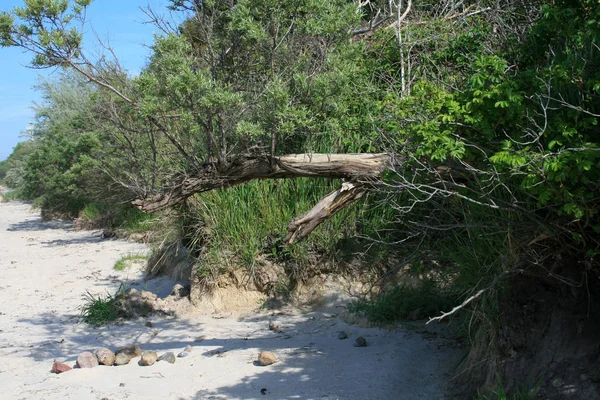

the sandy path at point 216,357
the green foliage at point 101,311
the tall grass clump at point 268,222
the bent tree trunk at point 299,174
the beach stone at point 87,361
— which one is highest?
the bent tree trunk at point 299,174

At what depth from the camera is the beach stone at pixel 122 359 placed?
19.3ft

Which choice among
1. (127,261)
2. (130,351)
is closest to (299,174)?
(130,351)

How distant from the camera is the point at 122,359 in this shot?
5895 millimetres

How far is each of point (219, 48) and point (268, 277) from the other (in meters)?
2.86

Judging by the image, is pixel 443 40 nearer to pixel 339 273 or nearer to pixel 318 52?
pixel 318 52

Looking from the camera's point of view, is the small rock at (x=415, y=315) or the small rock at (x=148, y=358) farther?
the small rock at (x=415, y=315)

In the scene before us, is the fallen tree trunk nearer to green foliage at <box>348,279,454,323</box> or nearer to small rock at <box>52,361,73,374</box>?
green foliage at <box>348,279,454,323</box>

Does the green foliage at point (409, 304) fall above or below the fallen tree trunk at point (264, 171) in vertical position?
below

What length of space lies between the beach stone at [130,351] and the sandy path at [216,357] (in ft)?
0.42

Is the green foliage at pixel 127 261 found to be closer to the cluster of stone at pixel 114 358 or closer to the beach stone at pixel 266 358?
the cluster of stone at pixel 114 358

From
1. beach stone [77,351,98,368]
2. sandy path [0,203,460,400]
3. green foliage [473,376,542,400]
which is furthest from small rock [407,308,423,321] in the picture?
beach stone [77,351,98,368]

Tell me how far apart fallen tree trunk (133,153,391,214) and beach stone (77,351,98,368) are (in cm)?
152

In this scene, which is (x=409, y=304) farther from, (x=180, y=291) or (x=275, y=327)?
(x=180, y=291)

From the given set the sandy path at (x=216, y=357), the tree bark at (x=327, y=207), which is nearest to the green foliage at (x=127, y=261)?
the sandy path at (x=216, y=357)
